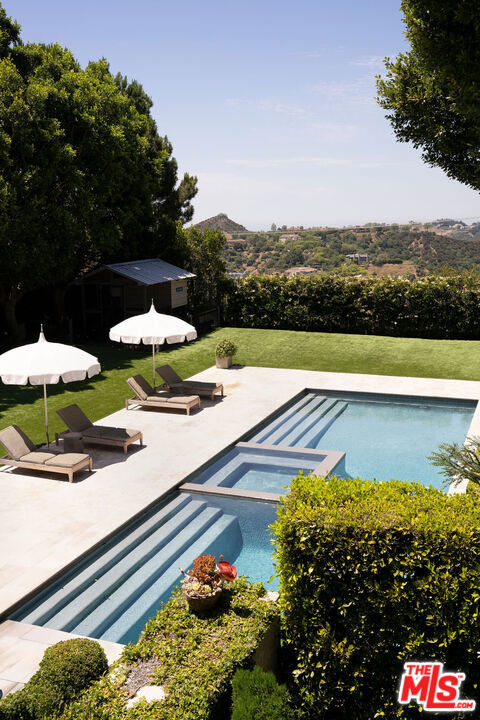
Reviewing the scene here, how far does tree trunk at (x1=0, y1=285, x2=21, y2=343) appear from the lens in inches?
990

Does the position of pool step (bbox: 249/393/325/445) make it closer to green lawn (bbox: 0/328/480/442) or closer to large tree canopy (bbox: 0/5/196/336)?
green lawn (bbox: 0/328/480/442)

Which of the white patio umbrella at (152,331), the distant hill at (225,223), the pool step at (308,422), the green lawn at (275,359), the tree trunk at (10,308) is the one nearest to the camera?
the pool step at (308,422)

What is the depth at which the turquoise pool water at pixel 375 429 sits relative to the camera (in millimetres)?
14922

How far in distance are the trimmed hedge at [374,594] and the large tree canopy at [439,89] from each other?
690 centimetres

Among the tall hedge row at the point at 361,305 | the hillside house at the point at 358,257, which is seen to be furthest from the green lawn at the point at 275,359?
the hillside house at the point at 358,257

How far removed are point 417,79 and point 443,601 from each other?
10.6 meters

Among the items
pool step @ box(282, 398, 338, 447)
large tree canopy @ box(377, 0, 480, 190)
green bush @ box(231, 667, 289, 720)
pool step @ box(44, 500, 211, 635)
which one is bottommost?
pool step @ box(44, 500, 211, 635)

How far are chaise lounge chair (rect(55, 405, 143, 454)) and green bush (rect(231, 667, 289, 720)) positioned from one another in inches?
361

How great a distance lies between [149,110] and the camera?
33.4 m

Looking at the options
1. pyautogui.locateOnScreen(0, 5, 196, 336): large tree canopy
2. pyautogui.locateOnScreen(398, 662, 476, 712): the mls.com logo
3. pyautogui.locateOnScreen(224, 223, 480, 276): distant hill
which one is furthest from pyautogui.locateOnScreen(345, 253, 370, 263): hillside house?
pyautogui.locateOnScreen(398, 662, 476, 712): the mls.com logo

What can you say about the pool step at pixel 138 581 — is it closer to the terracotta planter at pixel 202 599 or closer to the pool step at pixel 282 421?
the terracotta planter at pixel 202 599

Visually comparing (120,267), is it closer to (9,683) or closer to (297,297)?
(297,297)

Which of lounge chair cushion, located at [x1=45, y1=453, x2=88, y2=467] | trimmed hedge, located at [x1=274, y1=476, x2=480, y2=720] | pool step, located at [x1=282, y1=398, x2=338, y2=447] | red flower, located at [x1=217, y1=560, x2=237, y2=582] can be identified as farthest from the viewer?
pool step, located at [x1=282, y1=398, x2=338, y2=447]

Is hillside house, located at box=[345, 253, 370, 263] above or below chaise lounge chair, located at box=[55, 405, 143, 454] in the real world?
above
